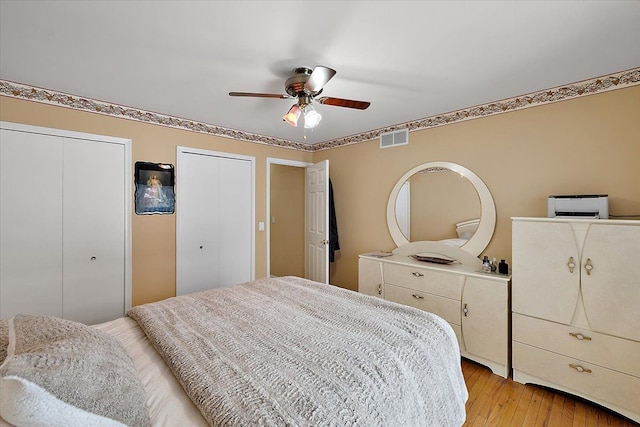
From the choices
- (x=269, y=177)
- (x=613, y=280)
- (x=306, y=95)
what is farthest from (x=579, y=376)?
(x=269, y=177)

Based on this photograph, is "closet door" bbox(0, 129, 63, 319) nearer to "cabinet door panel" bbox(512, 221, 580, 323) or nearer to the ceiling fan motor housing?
the ceiling fan motor housing

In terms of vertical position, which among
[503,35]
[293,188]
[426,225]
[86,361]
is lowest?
[86,361]

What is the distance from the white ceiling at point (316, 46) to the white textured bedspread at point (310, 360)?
1.67m

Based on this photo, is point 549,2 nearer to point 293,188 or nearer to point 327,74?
point 327,74

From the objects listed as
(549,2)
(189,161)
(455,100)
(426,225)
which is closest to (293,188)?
(189,161)

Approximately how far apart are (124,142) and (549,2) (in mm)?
3501

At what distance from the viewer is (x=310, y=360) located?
1.17 m

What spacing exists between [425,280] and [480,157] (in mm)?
1370

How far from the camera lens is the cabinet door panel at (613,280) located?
5.81 ft

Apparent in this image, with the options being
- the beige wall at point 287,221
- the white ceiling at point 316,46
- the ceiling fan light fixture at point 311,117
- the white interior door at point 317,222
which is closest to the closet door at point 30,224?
the white ceiling at point 316,46

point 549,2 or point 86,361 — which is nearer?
point 86,361

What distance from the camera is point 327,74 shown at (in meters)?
1.71

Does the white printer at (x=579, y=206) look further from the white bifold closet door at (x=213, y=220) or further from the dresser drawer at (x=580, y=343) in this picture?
the white bifold closet door at (x=213, y=220)

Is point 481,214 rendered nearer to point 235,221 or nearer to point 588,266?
point 588,266
